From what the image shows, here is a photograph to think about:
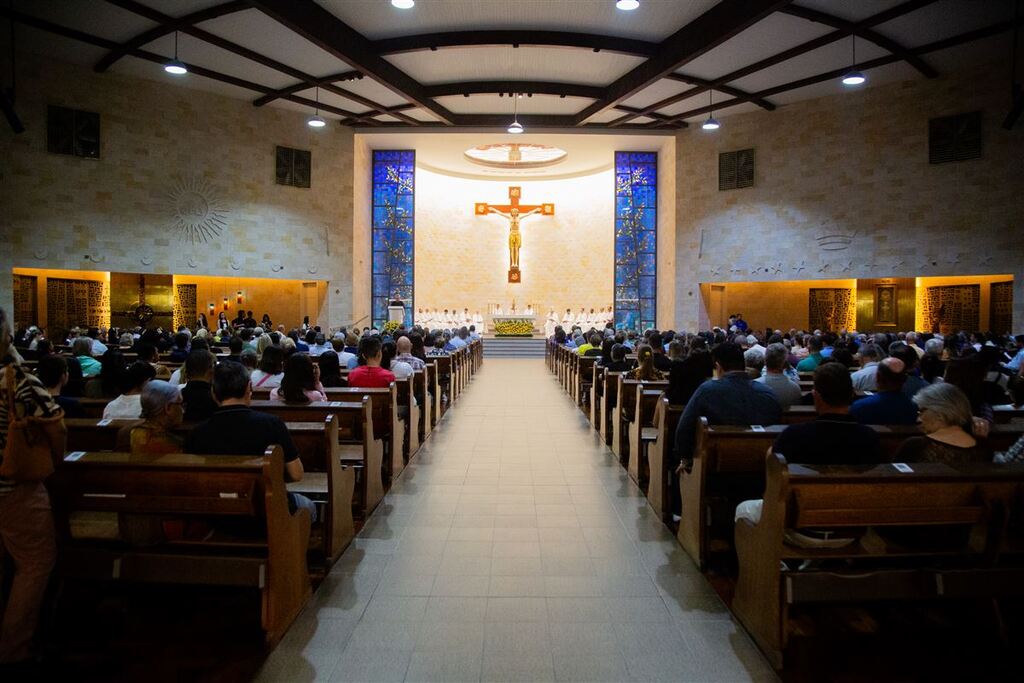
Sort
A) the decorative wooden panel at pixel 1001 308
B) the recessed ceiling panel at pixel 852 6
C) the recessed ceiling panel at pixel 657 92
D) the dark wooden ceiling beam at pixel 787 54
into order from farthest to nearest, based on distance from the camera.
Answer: the recessed ceiling panel at pixel 657 92, the decorative wooden panel at pixel 1001 308, the dark wooden ceiling beam at pixel 787 54, the recessed ceiling panel at pixel 852 6

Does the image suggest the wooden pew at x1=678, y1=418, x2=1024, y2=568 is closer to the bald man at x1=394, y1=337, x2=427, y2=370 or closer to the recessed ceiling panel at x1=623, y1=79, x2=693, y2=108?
the bald man at x1=394, y1=337, x2=427, y2=370

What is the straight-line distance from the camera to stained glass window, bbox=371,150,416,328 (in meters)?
20.6

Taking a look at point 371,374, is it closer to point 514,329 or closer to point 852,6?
point 852,6

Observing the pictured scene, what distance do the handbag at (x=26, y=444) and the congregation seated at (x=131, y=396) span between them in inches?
59.6

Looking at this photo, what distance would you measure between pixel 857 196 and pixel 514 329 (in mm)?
11136

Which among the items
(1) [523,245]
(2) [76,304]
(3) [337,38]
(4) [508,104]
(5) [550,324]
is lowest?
(5) [550,324]

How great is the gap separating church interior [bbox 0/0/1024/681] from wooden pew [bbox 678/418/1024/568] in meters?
0.03

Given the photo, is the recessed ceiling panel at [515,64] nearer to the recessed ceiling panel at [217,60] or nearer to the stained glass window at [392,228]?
the recessed ceiling panel at [217,60]

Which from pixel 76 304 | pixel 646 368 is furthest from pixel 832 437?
pixel 76 304

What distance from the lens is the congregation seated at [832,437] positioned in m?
3.00

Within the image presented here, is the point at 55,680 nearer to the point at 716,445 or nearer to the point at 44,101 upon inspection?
the point at 716,445

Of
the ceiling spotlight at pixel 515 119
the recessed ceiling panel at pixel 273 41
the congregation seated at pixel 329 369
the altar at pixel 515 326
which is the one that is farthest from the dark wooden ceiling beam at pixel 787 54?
the congregation seated at pixel 329 369

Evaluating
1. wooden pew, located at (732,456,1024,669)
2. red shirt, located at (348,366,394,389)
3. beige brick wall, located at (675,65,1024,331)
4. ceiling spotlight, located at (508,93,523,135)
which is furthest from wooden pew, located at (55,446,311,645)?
beige brick wall, located at (675,65,1024,331)

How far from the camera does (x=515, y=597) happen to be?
3.46 metres
